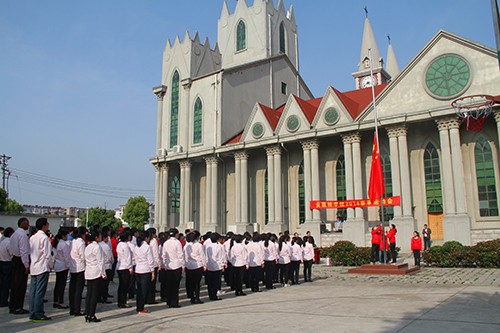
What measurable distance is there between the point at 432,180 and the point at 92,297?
2504 centimetres

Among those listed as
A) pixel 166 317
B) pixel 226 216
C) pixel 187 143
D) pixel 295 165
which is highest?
pixel 187 143

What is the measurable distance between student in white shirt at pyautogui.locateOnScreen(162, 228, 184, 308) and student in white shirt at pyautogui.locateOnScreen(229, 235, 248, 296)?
212 centimetres

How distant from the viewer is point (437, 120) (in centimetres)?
2672

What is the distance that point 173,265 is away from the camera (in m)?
10.7

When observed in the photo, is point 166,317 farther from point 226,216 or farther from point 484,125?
point 226,216

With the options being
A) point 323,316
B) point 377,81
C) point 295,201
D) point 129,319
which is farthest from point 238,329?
point 377,81

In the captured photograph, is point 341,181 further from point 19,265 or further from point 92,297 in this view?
point 92,297

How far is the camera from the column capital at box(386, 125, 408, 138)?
1105 inches

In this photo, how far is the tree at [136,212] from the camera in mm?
78438

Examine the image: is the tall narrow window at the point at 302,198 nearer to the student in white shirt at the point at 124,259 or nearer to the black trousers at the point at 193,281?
the black trousers at the point at 193,281

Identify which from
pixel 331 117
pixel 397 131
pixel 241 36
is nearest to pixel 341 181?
pixel 331 117

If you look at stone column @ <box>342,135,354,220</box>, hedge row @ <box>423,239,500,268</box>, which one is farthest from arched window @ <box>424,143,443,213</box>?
hedge row @ <box>423,239,500,268</box>

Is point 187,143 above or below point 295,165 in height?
above

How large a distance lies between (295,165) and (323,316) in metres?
26.8
